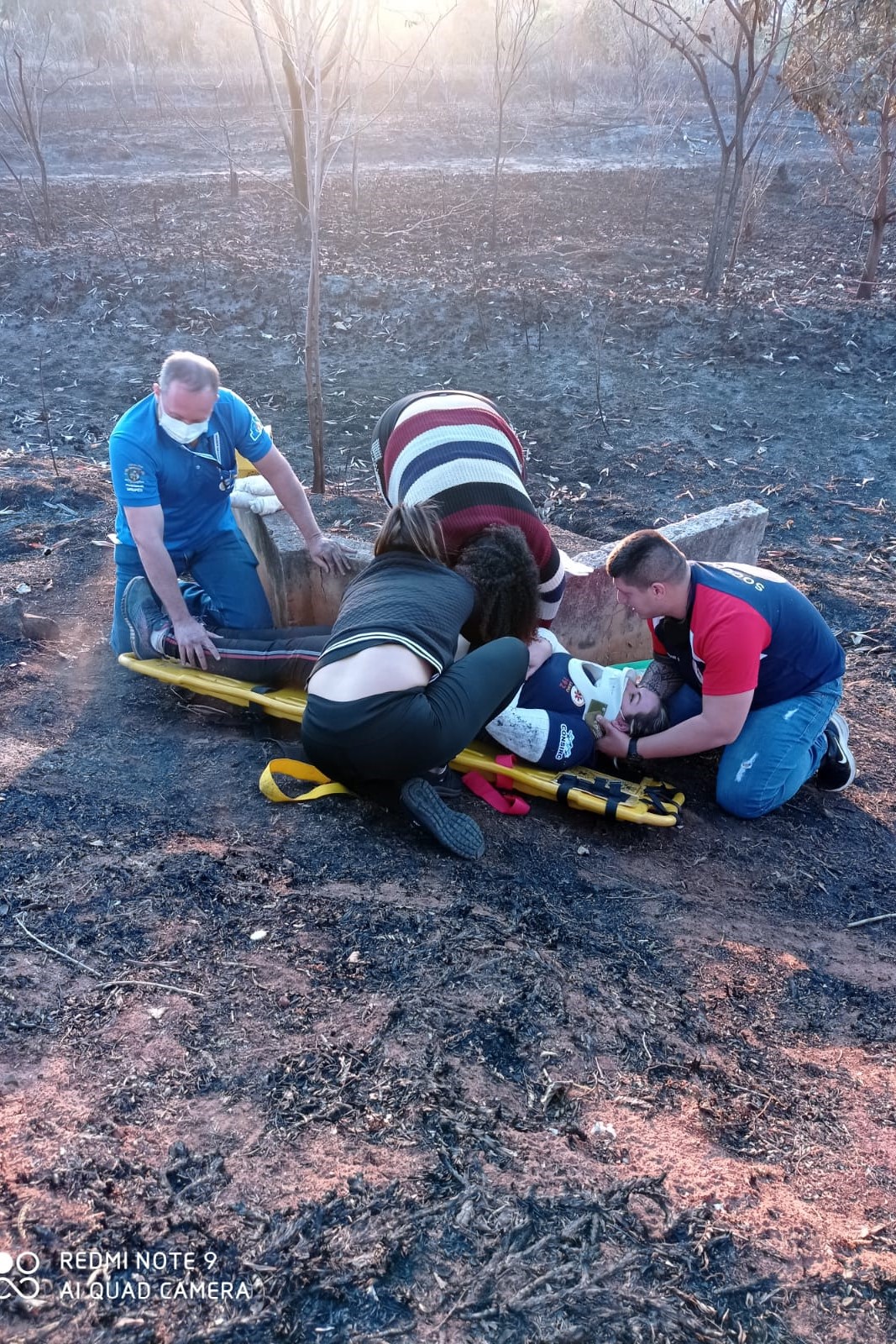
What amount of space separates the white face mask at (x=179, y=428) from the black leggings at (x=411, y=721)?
4.98 feet

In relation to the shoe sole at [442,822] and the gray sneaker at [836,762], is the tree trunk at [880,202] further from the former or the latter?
the shoe sole at [442,822]

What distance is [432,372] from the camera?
8891 millimetres

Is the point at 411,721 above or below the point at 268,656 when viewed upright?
above

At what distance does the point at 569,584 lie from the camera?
426cm

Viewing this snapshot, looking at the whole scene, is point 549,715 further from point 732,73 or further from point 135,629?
point 732,73

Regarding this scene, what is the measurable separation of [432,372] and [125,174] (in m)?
8.67

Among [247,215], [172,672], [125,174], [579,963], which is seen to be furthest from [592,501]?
[125,174]

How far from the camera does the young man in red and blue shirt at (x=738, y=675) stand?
333cm

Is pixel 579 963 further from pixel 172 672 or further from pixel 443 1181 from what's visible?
pixel 172 672

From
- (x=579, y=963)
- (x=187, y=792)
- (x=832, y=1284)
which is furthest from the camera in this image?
(x=187, y=792)

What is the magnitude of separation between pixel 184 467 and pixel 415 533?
1390mm

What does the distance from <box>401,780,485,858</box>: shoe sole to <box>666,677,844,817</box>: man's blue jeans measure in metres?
1.12

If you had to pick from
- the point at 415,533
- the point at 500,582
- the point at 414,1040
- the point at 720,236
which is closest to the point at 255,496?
the point at 415,533

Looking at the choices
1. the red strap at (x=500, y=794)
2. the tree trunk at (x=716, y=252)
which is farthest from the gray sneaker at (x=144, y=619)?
the tree trunk at (x=716, y=252)
